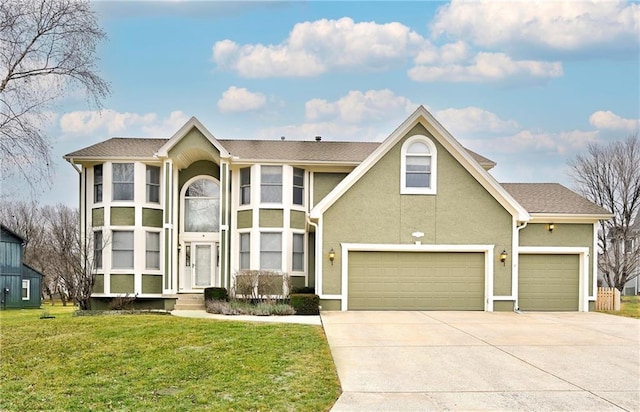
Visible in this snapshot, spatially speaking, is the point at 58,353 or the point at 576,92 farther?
the point at 576,92

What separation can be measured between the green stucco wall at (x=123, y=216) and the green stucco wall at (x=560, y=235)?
13783mm

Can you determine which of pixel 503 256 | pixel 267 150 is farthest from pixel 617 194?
pixel 267 150

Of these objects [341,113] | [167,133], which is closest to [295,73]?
[341,113]

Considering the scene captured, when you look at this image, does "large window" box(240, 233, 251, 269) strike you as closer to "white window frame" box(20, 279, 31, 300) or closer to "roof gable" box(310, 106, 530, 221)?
"roof gable" box(310, 106, 530, 221)

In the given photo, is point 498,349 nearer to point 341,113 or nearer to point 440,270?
point 440,270

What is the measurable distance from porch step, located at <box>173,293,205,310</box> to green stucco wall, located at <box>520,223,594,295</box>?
11483 millimetres

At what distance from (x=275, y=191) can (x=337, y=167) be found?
248 centimetres

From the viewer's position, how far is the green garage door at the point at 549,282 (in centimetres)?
2029

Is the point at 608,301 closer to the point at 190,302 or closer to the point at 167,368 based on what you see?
the point at 190,302

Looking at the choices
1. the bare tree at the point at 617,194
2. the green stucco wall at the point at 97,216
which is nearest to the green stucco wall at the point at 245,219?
the green stucco wall at the point at 97,216

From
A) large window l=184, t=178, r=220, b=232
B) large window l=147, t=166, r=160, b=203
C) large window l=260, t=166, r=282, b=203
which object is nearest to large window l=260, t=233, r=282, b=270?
large window l=260, t=166, r=282, b=203

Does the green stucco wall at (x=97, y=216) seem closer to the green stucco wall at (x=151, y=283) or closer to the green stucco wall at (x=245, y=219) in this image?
the green stucco wall at (x=151, y=283)

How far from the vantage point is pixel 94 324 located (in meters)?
14.8

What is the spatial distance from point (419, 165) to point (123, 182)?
1068cm
